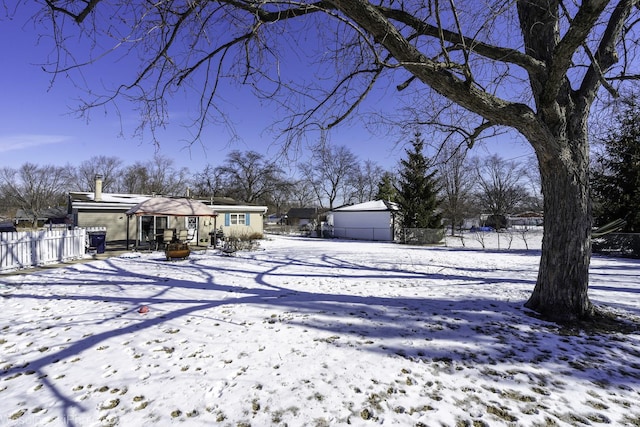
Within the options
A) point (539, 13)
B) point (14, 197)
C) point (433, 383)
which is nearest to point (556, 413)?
point (433, 383)

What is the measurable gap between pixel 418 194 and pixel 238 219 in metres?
15.5

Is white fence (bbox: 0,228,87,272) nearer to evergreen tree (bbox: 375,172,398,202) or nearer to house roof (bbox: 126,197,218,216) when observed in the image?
house roof (bbox: 126,197,218,216)

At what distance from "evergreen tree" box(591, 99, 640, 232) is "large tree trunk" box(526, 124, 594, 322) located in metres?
14.9

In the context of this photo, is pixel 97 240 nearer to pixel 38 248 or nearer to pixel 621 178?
pixel 38 248

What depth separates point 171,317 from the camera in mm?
4898

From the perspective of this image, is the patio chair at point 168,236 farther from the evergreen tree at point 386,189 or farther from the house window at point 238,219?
the evergreen tree at point 386,189

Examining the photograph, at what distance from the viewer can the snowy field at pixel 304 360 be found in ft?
8.33

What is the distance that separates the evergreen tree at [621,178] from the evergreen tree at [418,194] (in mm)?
10412

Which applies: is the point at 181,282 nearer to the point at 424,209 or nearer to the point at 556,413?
the point at 556,413

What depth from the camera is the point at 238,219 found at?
24.6 m

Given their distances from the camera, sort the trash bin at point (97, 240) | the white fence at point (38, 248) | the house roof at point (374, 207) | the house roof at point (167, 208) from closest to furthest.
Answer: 1. the white fence at point (38, 248)
2. the trash bin at point (97, 240)
3. the house roof at point (167, 208)
4. the house roof at point (374, 207)

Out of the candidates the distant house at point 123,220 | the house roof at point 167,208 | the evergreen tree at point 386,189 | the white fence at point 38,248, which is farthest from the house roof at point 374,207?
the white fence at point 38,248

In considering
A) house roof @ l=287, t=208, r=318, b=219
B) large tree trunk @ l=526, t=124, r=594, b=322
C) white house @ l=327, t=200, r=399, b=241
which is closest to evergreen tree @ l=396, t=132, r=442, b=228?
white house @ l=327, t=200, r=399, b=241

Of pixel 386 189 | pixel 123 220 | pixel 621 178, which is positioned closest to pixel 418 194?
pixel 621 178
